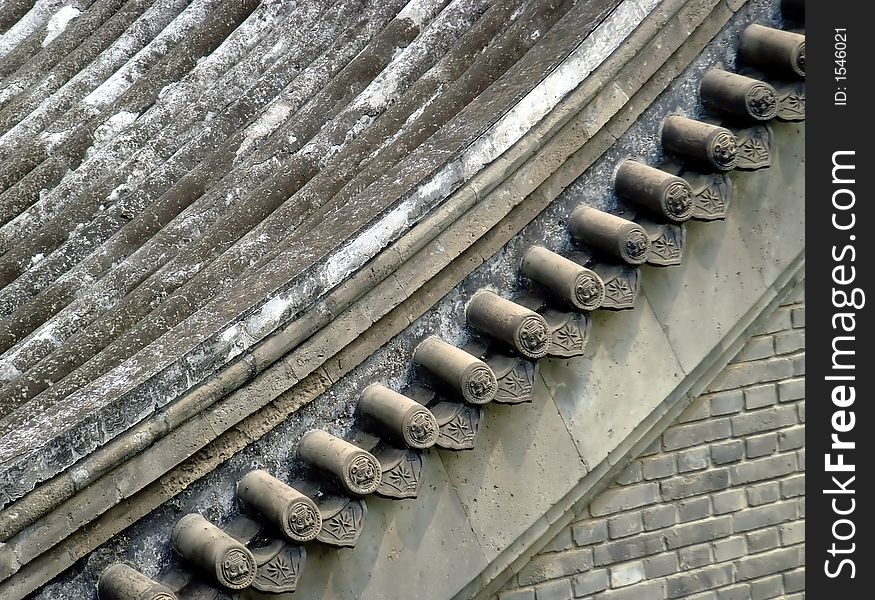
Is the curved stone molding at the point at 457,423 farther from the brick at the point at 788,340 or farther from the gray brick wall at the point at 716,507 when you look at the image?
the brick at the point at 788,340

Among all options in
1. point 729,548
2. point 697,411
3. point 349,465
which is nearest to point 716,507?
point 729,548

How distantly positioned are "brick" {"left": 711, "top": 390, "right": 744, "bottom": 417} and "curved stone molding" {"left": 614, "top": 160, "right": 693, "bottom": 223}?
3.22 feet

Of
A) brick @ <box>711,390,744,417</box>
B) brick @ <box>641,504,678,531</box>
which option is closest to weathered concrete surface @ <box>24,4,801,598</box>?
brick @ <box>711,390,744,417</box>

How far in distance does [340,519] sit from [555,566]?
121cm

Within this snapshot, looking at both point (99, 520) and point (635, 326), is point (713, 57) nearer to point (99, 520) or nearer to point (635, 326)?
point (635, 326)

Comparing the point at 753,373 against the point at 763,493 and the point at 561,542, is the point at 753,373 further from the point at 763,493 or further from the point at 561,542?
the point at 561,542

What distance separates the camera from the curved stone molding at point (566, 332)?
3658mm

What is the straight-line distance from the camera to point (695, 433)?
14.6ft

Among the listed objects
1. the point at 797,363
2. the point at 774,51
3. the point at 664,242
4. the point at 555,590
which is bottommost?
the point at 555,590

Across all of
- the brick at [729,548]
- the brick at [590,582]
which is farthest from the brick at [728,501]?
the brick at [590,582]

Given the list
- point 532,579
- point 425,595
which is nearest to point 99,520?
point 425,595

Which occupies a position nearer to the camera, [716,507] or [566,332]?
A: [566,332]

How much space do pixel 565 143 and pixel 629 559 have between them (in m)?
1.73
